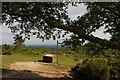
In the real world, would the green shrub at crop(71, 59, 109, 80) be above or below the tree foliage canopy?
below

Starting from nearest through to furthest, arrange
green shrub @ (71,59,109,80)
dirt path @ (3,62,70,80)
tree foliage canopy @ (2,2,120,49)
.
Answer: tree foliage canopy @ (2,2,120,49) < green shrub @ (71,59,109,80) < dirt path @ (3,62,70,80)

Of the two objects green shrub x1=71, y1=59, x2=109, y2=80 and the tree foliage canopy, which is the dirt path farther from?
the tree foliage canopy

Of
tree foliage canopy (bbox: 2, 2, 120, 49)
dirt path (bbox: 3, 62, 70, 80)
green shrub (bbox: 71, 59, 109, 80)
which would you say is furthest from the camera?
dirt path (bbox: 3, 62, 70, 80)

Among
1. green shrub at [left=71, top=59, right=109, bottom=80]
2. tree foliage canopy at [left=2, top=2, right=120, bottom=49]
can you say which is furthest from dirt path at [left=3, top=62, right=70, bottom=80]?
tree foliage canopy at [left=2, top=2, right=120, bottom=49]

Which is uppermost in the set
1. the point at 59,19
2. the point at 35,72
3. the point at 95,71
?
the point at 59,19

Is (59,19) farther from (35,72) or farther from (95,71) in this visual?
(35,72)

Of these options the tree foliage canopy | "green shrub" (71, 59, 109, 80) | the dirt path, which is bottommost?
the dirt path

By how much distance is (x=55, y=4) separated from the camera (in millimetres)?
7254

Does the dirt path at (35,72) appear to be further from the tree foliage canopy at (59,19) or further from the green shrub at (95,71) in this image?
the tree foliage canopy at (59,19)

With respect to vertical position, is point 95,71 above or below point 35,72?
above

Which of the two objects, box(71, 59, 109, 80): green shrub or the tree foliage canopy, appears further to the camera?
box(71, 59, 109, 80): green shrub

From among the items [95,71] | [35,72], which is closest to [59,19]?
[95,71]

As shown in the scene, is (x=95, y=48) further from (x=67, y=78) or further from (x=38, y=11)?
(x=67, y=78)

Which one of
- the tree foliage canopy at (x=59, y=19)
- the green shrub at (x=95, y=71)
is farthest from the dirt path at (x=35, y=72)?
the tree foliage canopy at (x=59, y=19)
